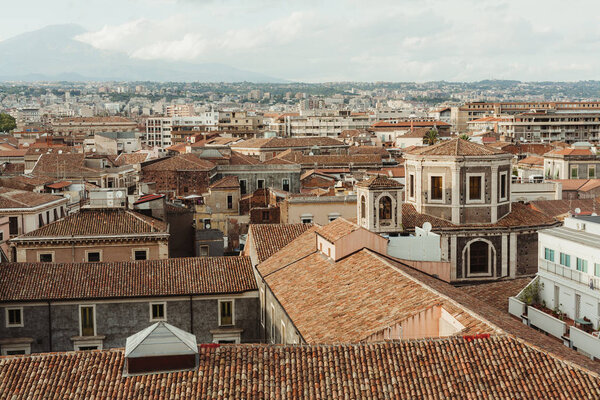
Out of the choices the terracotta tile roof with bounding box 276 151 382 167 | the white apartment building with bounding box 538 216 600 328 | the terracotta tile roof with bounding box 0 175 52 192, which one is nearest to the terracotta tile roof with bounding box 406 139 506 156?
the white apartment building with bounding box 538 216 600 328

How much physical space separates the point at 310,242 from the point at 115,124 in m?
148

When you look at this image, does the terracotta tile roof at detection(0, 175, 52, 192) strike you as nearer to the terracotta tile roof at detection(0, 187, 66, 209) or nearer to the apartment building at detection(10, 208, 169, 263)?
the terracotta tile roof at detection(0, 187, 66, 209)

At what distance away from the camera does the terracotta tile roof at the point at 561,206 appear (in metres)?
43.9

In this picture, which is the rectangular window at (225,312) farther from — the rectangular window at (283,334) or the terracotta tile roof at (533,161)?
the terracotta tile roof at (533,161)

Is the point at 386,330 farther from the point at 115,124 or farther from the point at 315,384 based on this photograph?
the point at 115,124

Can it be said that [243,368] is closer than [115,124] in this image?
Yes

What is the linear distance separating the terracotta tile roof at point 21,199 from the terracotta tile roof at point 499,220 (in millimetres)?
19647

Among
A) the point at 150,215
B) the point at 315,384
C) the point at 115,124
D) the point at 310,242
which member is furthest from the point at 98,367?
the point at 115,124

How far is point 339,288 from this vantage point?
2327cm

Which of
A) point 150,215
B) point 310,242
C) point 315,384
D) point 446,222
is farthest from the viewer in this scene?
point 150,215

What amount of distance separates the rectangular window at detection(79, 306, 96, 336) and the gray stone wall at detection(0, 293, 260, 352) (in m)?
0.15

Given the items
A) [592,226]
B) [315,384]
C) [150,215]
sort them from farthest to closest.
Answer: [150,215]
[592,226]
[315,384]

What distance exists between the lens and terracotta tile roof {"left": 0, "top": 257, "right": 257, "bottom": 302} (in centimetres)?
2855

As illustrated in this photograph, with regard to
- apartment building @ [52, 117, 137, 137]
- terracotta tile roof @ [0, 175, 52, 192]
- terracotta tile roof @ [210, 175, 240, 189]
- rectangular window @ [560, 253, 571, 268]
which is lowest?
rectangular window @ [560, 253, 571, 268]
